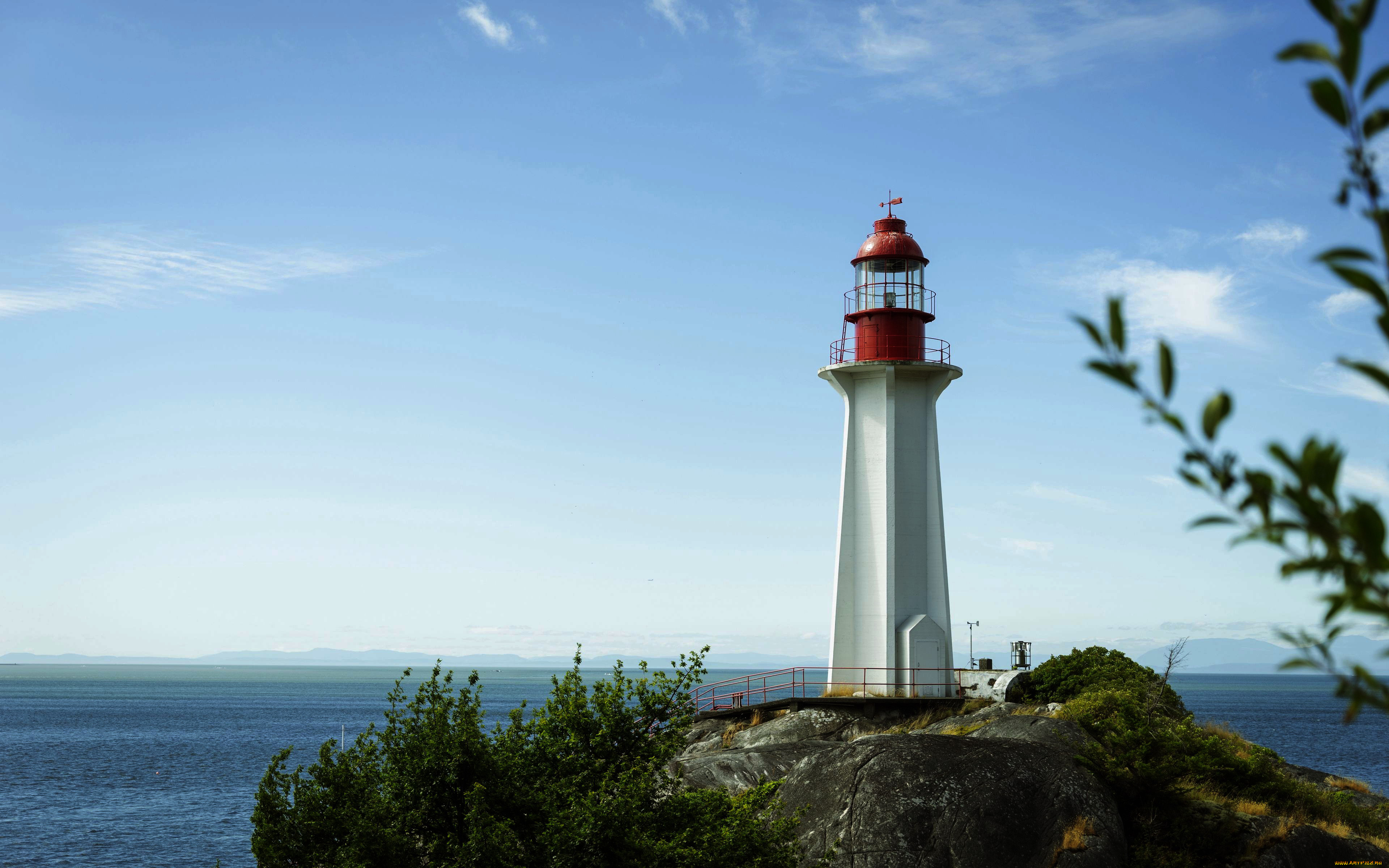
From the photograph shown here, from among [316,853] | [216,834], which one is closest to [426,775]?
[316,853]

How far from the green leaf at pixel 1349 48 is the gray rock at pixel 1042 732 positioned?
2150 centimetres

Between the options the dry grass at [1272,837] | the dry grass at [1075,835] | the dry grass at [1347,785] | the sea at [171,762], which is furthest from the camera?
the sea at [171,762]

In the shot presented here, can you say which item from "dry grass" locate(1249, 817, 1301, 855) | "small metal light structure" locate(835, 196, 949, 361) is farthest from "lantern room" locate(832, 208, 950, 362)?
"dry grass" locate(1249, 817, 1301, 855)

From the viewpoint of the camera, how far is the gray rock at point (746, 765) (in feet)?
80.8

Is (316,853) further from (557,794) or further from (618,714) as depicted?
(618,714)

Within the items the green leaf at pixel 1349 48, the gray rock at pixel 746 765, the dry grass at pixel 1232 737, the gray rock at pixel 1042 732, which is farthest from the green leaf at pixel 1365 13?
the dry grass at pixel 1232 737

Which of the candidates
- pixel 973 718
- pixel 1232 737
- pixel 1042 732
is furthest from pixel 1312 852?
pixel 973 718

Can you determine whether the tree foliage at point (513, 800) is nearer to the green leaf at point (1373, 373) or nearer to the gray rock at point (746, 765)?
the gray rock at point (746, 765)

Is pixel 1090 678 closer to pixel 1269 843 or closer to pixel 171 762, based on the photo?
pixel 1269 843

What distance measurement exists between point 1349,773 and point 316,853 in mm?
75515

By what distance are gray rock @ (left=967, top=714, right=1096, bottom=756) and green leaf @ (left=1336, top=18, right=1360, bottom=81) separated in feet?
70.5

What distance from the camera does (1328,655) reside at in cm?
336

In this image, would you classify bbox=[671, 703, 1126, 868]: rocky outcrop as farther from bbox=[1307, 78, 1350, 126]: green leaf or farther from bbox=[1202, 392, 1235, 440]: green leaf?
bbox=[1307, 78, 1350, 126]: green leaf

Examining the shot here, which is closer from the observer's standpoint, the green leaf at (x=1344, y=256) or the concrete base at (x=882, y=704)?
the green leaf at (x=1344, y=256)
